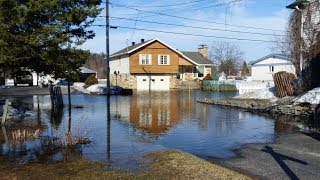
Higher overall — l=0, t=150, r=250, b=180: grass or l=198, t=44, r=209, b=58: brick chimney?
l=198, t=44, r=209, b=58: brick chimney

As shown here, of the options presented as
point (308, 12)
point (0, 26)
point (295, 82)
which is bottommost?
point (295, 82)

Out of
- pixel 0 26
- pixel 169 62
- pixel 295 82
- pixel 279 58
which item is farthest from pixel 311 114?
pixel 169 62

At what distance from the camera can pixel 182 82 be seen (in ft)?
216

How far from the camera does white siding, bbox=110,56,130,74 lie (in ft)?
208

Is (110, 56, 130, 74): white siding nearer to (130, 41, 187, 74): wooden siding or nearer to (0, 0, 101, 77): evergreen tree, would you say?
(130, 41, 187, 74): wooden siding

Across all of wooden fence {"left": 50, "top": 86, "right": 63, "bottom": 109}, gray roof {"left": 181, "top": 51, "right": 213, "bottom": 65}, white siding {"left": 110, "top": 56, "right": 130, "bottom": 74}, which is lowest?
wooden fence {"left": 50, "top": 86, "right": 63, "bottom": 109}

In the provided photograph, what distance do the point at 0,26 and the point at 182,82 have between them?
5405cm

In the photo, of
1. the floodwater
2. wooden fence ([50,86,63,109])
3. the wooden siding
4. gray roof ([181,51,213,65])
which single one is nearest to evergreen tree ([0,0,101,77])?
the floodwater

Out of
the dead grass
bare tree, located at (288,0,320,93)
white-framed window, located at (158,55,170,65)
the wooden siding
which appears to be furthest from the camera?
white-framed window, located at (158,55,170,65)

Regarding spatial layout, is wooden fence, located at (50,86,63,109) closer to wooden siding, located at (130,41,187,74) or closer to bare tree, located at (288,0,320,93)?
bare tree, located at (288,0,320,93)

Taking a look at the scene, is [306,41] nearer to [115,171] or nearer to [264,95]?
[264,95]

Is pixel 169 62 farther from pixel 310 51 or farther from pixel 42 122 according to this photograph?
pixel 42 122

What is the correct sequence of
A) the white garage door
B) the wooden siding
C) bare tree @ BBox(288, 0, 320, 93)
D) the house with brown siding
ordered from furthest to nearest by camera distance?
1. the white garage door
2. the house with brown siding
3. the wooden siding
4. bare tree @ BBox(288, 0, 320, 93)

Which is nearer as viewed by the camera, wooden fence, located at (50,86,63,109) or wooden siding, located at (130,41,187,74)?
wooden fence, located at (50,86,63,109)
